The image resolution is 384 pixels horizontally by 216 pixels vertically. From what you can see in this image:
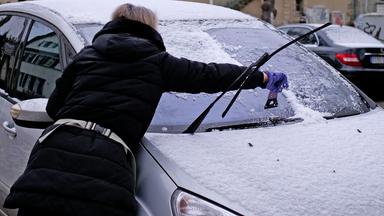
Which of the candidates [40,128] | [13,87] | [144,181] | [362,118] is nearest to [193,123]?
[144,181]

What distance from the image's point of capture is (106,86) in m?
2.54

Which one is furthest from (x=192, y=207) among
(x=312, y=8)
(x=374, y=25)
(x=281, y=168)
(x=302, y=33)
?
(x=312, y=8)

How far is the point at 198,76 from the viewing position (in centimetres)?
273

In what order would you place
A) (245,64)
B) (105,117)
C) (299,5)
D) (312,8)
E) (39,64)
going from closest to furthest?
(105,117)
(245,64)
(39,64)
(312,8)
(299,5)

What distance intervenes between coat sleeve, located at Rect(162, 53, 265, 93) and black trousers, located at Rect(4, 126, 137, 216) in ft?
1.34

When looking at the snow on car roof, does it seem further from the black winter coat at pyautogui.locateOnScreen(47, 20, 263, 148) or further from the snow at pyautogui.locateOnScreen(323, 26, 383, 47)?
the snow at pyautogui.locateOnScreen(323, 26, 383, 47)

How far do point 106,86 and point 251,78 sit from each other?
0.73m

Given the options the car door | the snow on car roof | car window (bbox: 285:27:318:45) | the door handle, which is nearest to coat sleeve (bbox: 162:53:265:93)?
the snow on car roof

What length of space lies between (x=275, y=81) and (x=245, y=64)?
1.25 ft

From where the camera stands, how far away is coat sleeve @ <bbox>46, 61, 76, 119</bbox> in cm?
267

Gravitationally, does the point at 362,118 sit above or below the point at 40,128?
below

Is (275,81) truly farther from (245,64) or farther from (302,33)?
(302,33)

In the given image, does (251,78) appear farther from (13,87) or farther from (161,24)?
(13,87)

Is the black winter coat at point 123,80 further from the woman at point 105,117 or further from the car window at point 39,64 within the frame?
the car window at point 39,64
